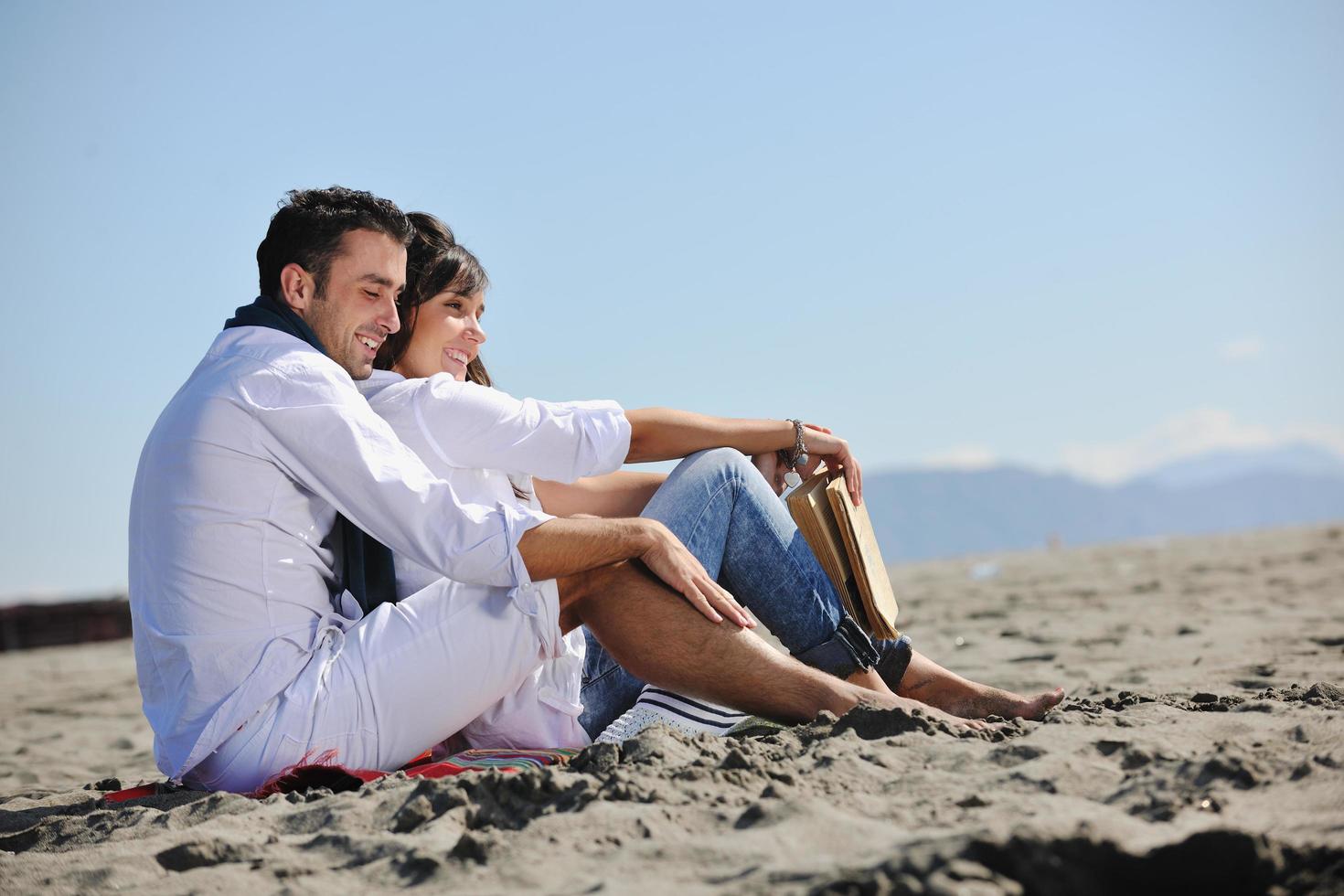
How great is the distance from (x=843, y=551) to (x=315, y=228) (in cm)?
167

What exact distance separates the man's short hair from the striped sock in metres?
1.33

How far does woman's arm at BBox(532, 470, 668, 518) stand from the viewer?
3.59 meters

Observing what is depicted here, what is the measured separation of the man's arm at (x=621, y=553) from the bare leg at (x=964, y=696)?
26.7 inches

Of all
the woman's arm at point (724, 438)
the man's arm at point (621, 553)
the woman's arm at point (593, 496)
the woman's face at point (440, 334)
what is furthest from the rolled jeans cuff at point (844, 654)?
the woman's face at point (440, 334)

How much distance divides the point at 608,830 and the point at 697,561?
0.97 metres

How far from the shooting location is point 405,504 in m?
2.52

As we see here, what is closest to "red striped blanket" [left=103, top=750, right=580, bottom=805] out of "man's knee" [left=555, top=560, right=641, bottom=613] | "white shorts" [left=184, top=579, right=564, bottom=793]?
"white shorts" [left=184, top=579, right=564, bottom=793]

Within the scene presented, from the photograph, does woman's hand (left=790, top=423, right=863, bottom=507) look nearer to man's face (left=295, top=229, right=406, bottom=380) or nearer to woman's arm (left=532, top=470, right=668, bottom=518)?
woman's arm (left=532, top=470, right=668, bottom=518)

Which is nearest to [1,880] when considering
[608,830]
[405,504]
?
[405,504]

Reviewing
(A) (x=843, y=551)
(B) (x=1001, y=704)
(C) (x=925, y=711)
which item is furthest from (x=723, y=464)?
(B) (x=1001, y=704)

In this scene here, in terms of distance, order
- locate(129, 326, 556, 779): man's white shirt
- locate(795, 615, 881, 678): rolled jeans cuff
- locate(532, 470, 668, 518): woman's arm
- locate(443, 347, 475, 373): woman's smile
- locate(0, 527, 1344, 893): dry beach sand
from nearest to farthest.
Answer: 1. locate(0, 527, 1344, 893): dry beach sand
2. locate(129, 326, 556, 779): man's white shirt
3. locate(795, 615, 881, 678): rolled jeans cuff
4. locate(443, 347, 475, 373): woman's smile
5. locate(532, 470, 668, 518): woman's arm

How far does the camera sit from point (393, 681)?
257 cm

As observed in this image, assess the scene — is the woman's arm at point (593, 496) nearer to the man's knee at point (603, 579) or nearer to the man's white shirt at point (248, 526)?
the man's knee at point (603, 579)

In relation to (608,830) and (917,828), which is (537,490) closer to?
(608,830)
